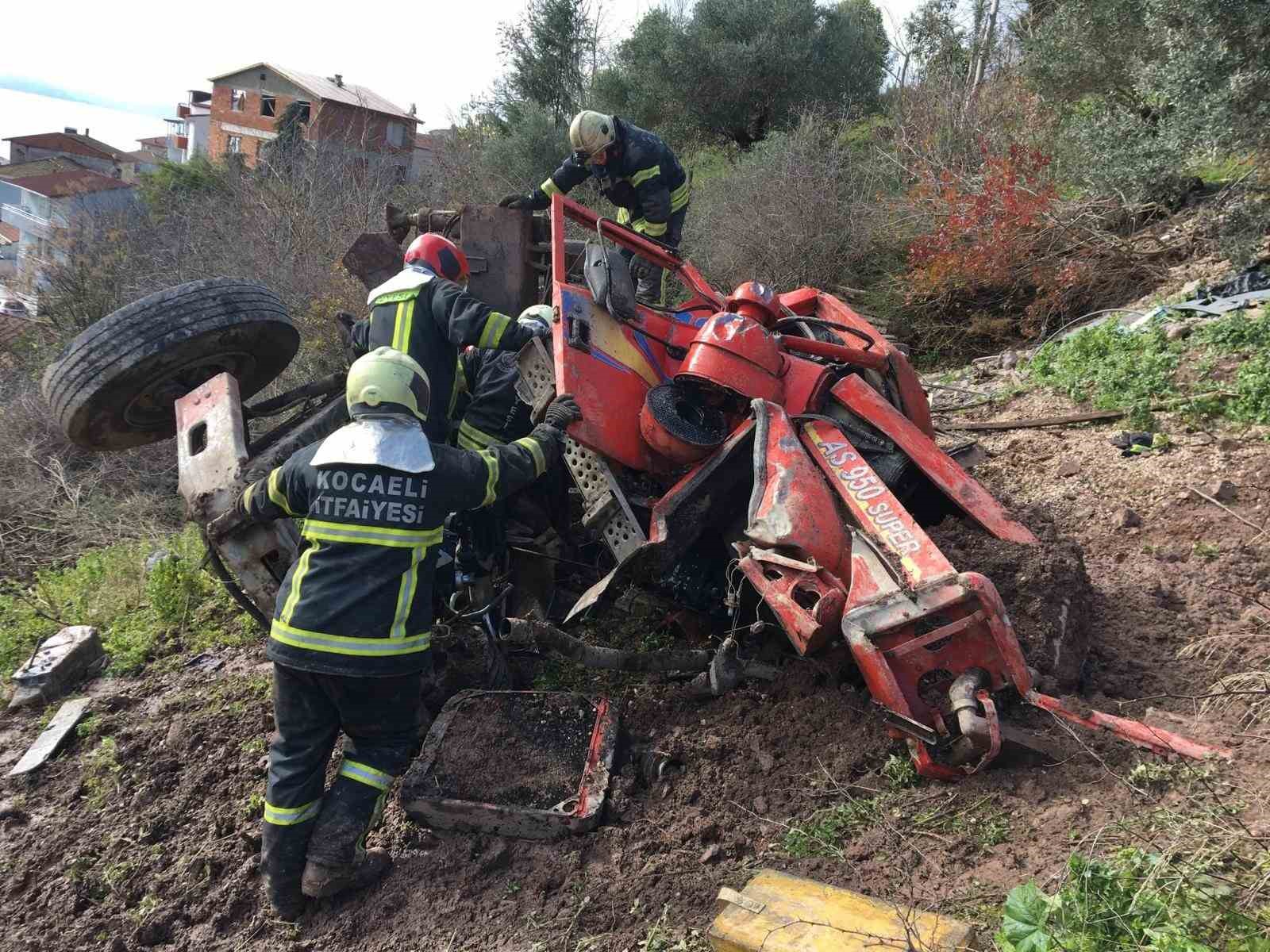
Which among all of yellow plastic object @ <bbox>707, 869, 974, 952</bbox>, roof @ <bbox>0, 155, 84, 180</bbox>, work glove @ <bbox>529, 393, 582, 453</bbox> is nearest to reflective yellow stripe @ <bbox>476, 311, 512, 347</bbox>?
work glove @ <bbox>529, 393, 582, 453</bbox>

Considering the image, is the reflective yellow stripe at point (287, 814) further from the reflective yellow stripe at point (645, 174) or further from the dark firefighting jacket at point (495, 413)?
the reflective yellow stripe at point (645, 174)

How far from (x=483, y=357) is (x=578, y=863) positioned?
268cm

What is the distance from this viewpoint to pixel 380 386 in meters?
3.04

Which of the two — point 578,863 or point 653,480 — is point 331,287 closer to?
point 653,480

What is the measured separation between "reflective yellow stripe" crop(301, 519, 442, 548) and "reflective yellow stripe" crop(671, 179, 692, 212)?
12.6ft

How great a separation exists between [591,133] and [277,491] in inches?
141

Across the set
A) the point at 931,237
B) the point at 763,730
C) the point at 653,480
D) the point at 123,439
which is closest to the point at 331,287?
the point at 123,439

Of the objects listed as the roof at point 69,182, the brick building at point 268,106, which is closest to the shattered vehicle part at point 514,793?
the brick building at point 268,106

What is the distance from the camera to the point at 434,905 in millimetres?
2857

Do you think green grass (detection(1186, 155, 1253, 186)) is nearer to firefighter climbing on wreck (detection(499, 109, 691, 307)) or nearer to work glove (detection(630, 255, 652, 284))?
firefighter climbing on wreck (detection(499, 109, 691, 307))

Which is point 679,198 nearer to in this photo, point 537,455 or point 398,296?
point 398,296

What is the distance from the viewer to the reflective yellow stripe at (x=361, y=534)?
9.74ft

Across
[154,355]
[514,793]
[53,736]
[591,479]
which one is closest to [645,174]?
[591,479]

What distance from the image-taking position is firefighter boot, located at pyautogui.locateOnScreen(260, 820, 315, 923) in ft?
9.77
